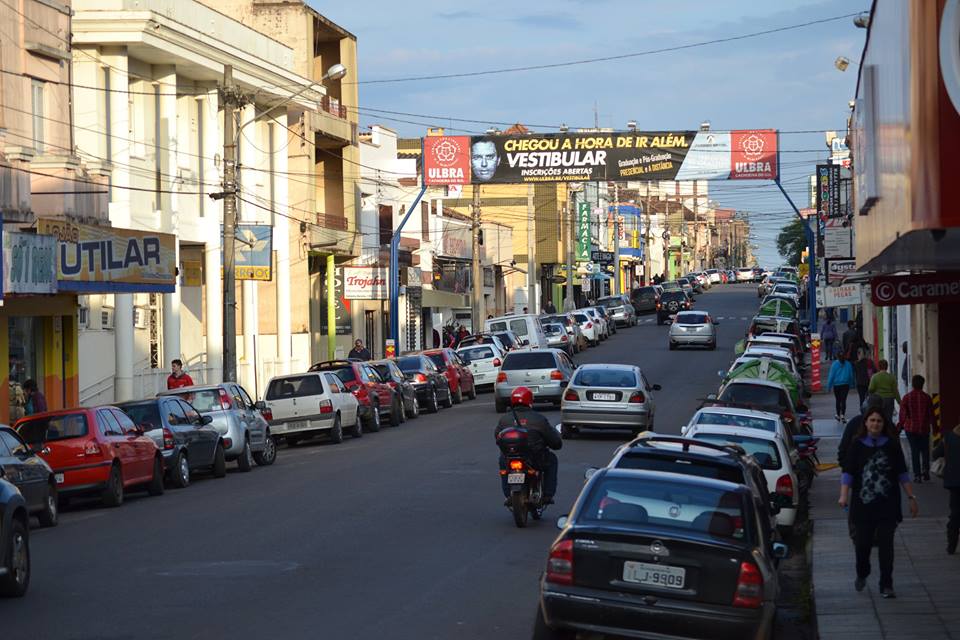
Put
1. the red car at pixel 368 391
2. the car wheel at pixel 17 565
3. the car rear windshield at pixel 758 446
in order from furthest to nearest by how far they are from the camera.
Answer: the red car at pixel 368 391 → the car rear windshield at pixel 758 446 → the car wheel at pixel 17 565

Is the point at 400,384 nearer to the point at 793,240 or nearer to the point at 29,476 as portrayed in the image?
the point at 29,476

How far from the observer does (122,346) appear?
3647cm

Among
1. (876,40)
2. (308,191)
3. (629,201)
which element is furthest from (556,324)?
(629,201)

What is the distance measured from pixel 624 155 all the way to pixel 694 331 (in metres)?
11.0

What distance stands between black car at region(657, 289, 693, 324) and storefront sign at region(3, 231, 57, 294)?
5907 cm

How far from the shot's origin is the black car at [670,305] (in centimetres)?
8344

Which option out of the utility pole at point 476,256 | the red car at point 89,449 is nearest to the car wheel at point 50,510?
the red car at point 89,449

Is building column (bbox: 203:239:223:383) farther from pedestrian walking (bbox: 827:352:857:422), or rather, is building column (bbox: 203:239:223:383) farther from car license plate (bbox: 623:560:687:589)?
car license plate (bbox: 623:560:687:589)

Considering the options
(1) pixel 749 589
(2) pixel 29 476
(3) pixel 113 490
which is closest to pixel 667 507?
(1) pixel 749 589

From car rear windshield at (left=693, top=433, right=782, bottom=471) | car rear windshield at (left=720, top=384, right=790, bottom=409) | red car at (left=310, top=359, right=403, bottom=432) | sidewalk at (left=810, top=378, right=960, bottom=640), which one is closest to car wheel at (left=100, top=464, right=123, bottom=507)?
car rear windshield at (left=693, top=433, right=782, bottom=471)

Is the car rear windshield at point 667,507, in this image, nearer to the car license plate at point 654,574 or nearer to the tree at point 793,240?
the car license plate at point 654,574

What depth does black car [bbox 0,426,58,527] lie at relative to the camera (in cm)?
1730

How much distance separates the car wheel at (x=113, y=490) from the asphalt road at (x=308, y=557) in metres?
0.23

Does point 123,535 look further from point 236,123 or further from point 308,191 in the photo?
point 308,191
